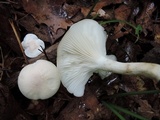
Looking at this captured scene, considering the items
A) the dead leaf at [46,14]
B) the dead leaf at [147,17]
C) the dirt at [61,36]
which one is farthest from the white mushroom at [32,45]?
the dead leaf at [147,17]

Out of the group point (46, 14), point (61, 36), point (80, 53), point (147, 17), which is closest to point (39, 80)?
point (80, 53)

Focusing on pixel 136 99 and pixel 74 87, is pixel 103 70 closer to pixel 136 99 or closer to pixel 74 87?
pixel 74 87

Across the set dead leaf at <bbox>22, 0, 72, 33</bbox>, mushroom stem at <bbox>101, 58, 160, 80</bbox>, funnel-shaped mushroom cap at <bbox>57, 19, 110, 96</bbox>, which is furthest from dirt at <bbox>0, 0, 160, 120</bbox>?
mushroom stem at <bbox>101, 58, 160, 80</bbox>

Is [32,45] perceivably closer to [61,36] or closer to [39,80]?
[61,36]

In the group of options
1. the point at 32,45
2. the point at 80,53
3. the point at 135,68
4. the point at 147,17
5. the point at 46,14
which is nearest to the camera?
the point at 135,68

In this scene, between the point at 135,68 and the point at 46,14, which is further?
the point at 46,14

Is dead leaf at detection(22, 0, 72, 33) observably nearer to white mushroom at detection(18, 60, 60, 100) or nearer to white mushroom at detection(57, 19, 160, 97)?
white mushroom at detection(57, 19, 160, 97)
